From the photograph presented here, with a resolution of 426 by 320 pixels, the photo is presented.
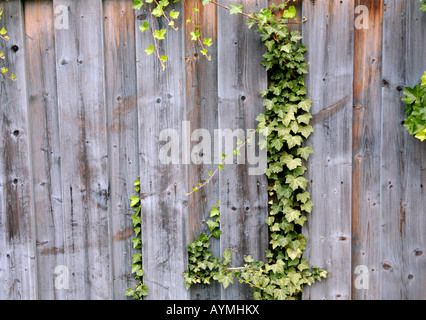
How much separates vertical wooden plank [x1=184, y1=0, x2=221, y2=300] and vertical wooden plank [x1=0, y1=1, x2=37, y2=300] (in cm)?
106

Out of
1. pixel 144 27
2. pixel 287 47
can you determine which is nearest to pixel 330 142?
pixel 287 47

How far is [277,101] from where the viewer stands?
1980 mm

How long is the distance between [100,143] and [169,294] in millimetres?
1081

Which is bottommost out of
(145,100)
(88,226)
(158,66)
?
(88,226)

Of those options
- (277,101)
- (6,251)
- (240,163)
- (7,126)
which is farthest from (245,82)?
(6,251)

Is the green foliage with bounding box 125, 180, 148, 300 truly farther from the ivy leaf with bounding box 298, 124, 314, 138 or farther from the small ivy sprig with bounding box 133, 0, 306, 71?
the ivy leaf with bounding box 298, 124, 314, 138

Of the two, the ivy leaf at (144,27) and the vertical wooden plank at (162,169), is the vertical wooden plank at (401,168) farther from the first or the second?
the ivy leaf at (144,27)

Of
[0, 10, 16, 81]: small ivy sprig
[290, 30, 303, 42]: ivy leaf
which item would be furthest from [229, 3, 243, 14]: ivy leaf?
[0, 10, 16, 81]: small ivy sprig

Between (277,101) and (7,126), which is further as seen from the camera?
(7,126)

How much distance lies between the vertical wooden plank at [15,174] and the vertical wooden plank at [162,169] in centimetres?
76

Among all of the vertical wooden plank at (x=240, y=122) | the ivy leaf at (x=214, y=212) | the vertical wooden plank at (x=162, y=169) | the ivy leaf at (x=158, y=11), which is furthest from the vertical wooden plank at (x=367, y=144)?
the ivy leaf at (x=158, y=11)

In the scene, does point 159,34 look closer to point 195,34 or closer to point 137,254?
point 195,34

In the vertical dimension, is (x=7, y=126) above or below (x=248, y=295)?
above
